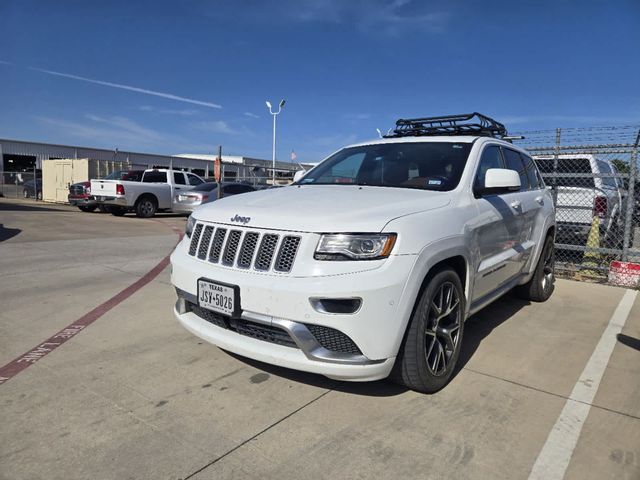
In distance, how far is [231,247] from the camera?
9.22 ft

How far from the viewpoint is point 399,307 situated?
2.46 m

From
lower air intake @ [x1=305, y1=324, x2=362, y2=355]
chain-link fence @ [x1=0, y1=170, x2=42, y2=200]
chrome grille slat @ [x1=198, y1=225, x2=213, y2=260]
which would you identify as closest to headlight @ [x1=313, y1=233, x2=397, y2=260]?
lower air intake @ [x1=305, y1=324, x2=362, y2=355]

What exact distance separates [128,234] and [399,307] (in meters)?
9.13

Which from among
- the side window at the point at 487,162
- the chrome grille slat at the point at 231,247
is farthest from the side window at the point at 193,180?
the chrome grille slat at the point at 231,247

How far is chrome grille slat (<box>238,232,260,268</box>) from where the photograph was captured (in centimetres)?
269

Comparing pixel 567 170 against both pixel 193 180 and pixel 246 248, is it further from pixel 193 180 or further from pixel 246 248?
pixel 193 180

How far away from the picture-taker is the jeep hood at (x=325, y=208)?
254 centimetres

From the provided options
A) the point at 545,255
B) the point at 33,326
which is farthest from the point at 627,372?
the point at 33,326

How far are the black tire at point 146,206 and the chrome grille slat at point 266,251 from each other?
14.0m

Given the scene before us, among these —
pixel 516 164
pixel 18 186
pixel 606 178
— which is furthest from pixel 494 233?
pixel 18 186

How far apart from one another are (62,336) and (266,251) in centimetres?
222

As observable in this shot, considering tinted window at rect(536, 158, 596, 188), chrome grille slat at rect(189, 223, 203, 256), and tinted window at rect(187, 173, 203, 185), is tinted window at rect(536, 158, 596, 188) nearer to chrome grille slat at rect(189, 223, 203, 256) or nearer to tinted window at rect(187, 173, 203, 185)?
chrome grille slat at rect(189, 223, 203, 256)

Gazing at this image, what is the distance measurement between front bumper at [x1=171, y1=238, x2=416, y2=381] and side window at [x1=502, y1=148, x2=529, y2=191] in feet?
8.09

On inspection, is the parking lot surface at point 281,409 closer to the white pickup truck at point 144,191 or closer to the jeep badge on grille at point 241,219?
the jeep badge on grille at point 241,219
